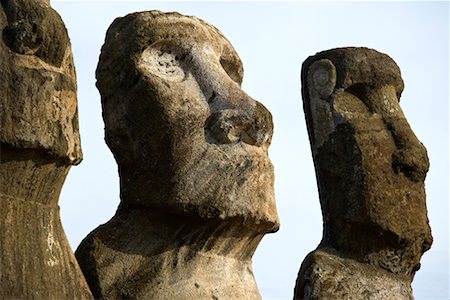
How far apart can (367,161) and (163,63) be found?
219 centimetres

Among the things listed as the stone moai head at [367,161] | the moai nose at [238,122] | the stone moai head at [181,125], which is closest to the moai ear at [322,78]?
the stone moai head at [367,161]

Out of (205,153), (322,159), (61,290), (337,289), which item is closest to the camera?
(61,290)

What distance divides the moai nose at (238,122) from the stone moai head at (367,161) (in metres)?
1.82

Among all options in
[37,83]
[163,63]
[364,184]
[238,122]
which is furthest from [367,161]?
[37,83]

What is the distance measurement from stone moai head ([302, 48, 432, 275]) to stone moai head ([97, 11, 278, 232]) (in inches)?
68.7

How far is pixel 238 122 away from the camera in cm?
629

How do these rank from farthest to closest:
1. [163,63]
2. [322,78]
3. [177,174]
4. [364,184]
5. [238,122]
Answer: [322,78] → [364,184] → [163,63] → [238,122] → [177,174]

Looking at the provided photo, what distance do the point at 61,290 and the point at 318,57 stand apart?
4.41m

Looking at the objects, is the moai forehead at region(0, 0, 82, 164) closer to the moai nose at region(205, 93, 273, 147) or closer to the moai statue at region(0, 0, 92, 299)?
the moai statue at region(0, 0, 92, 299)

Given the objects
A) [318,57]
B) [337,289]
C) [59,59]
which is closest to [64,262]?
[59,59]

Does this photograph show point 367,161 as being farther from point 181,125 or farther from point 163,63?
point 181,125

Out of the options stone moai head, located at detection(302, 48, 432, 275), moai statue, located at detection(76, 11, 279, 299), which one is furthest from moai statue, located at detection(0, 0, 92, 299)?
stone moai head, located at detection(302, 48, 432, 275)

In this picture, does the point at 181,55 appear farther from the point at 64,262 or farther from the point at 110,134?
the point at 64,262

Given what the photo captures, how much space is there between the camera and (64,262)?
5.05 metres
